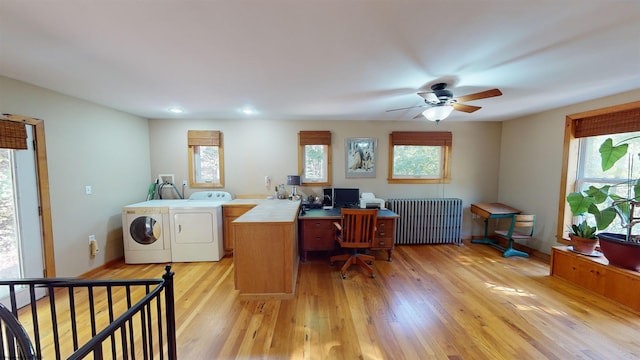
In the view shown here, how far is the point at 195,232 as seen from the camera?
344 centimetres

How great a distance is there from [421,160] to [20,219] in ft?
18.1

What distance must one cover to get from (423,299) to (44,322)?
3.72 meters

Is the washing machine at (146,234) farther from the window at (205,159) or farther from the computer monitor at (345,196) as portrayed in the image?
the computer monitor at (345,196)

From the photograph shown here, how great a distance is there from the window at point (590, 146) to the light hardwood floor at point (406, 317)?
115cm

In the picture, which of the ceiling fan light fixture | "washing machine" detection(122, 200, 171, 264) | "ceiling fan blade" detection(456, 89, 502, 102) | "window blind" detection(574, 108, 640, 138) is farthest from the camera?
"washing machine" detection(122, 200, 171, 264)

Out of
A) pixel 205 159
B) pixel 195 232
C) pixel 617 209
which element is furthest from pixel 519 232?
pixel 205 159

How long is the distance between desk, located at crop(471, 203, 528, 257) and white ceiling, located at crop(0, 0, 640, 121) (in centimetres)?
189

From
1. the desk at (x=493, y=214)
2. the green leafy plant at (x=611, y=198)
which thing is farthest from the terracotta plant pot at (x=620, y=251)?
the desk at (x=493, y=214)

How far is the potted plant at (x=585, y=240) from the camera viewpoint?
8.96ft

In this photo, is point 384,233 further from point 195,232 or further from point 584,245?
point 195,232

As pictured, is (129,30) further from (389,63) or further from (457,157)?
(457,157)

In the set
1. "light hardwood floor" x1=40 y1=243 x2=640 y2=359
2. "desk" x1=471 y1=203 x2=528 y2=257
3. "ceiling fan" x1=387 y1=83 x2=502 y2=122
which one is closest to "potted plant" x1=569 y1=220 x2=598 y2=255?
"light hardwood floor" x1=40 y1=243 x2=640 y2=359

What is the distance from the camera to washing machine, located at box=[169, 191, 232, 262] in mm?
3406

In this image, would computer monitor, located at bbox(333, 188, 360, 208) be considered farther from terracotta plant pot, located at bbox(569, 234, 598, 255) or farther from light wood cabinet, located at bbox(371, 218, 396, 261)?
terracotta plant pot, located at bbox(569, 234, 598, 255)
